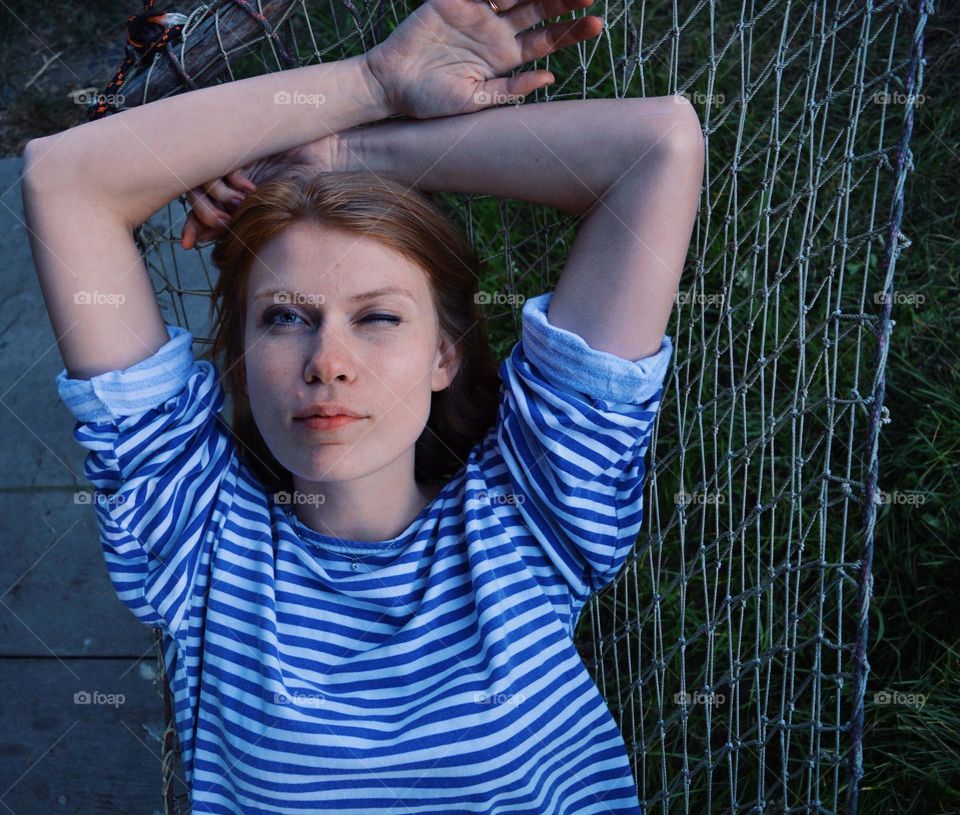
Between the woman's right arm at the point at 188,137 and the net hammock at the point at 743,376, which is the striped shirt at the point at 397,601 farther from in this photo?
the net hammock at the point at 743,376

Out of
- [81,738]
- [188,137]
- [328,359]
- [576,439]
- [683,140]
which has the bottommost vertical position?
[81,738]

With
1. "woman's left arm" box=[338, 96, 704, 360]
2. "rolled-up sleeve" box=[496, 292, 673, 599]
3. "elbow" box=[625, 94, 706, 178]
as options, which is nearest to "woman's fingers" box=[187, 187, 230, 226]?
"woman's left arm" box=[338, 96, 704, 360]

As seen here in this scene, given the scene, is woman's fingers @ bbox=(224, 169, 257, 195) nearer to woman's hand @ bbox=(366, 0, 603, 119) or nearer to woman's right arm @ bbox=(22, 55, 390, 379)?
woman's right arm @ bbox=(22, 55, 390, 379)

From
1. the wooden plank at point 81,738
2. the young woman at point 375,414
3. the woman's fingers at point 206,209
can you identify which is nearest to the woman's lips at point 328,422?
the young woman at point 375,414

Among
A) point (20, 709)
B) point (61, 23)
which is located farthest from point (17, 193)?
point (20, 709)

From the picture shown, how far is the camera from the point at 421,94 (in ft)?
4.49

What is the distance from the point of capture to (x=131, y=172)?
4.43ft

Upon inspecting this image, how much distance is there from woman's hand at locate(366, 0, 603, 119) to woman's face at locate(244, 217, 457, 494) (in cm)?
23

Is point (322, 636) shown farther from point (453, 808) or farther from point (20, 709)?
point (20, 709)

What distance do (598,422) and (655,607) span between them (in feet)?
1.31

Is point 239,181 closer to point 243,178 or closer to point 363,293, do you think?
point 243,178

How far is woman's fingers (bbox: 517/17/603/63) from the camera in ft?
4.16

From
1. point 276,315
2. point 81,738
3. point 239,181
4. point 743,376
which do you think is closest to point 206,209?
point 239,181

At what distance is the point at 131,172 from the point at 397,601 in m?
0.67
